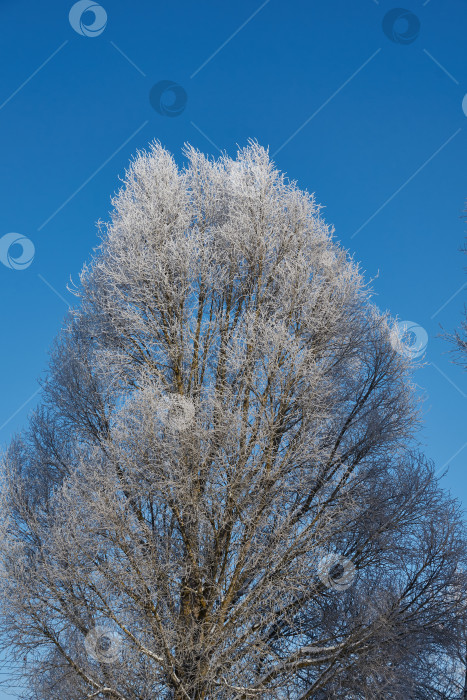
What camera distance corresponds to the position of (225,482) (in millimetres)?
9438

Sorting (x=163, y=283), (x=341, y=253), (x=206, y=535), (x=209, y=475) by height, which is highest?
(x=341, y=253)

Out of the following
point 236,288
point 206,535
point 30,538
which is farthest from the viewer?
point 236,288

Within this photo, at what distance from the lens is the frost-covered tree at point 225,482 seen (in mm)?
9250

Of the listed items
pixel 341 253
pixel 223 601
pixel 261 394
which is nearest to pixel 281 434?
pixel 261 394

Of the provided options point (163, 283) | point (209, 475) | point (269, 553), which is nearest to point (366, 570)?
point (269, 553)

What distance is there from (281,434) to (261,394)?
27.4 inches

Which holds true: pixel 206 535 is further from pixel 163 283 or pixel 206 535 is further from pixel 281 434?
pixel 163 283

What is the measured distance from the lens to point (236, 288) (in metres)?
11.9

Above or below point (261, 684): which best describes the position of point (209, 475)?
above

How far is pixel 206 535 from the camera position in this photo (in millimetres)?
9672

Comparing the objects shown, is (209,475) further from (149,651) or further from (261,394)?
(149,651)

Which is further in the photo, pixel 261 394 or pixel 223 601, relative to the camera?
pixel 261 394

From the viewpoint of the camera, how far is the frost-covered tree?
9250mm

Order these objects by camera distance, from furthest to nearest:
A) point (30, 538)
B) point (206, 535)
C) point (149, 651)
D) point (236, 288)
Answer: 1. point (236, 288)
2. point (30, 538)
3. point (206, 535)
4. point (149, 651)
